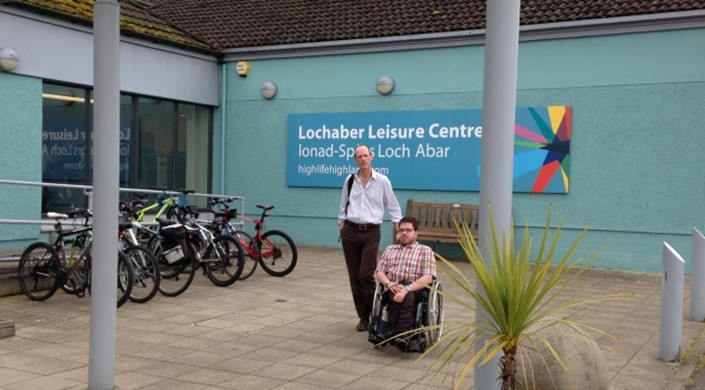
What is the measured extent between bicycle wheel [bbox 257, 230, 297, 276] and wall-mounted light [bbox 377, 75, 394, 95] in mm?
4590

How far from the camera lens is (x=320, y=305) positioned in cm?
916

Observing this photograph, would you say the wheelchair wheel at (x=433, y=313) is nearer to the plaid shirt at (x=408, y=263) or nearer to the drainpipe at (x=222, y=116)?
the plaid shirt at (x=408, y=263)

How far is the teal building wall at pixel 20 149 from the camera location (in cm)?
1200

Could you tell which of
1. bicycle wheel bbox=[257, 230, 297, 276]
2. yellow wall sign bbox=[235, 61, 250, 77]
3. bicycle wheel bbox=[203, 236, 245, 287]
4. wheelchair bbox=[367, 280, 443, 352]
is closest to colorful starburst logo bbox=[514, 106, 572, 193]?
bicycle wheel bbox=[257, 230, 297, 276]

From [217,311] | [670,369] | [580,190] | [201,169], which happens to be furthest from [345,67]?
[670,369]

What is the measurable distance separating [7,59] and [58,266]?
4.47m

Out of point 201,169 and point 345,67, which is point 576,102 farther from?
point 201,169

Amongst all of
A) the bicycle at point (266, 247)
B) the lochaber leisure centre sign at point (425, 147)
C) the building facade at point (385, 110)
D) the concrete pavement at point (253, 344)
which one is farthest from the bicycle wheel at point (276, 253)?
the building facade at point (385, 110)

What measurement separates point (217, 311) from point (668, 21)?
8.54 m

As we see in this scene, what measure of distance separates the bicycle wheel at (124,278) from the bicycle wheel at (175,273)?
702 millimetres

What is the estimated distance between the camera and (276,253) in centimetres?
1133

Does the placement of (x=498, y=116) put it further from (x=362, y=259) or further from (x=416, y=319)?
(x=362, y=259)

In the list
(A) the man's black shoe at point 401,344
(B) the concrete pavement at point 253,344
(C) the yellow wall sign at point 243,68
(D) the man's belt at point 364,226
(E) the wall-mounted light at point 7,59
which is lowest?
(B) the concrete pavement at point 253,344

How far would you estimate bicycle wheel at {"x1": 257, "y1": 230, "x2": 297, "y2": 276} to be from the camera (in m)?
11.2
